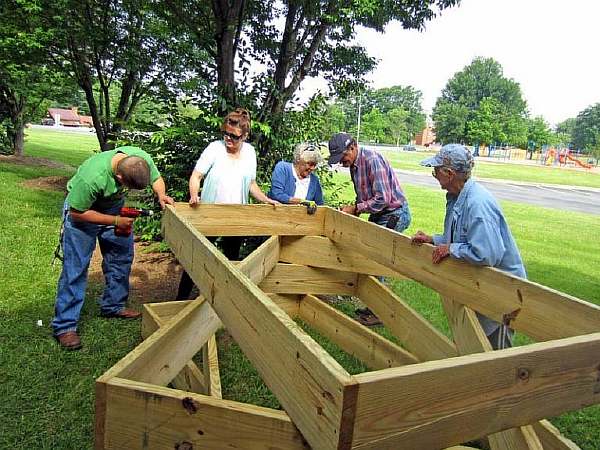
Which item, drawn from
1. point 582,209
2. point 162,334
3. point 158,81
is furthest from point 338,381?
point 582,209

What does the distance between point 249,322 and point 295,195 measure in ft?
10.4

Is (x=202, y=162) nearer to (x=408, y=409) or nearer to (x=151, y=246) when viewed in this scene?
(x=408, y=409)

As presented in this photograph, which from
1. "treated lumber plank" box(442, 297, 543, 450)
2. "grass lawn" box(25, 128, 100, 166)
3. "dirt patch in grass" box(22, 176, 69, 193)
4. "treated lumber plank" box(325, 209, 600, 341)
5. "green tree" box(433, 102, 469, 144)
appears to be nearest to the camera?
"treated lumber plank" box(325, 209, 600, 341)

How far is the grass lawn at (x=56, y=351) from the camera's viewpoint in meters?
3.19

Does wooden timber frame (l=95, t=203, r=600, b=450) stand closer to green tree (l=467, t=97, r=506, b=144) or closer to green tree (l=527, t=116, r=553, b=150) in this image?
green tree (l=467, t=97, r=506, b=144)

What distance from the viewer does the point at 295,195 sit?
4.95 m

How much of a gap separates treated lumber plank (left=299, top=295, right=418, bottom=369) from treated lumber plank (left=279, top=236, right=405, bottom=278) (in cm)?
48

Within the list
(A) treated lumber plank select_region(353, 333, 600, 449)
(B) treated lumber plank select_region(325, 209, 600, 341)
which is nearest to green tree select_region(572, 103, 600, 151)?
(B) treated lumber plank select_region(325, 209, 600, 341)

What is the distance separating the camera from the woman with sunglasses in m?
4.30

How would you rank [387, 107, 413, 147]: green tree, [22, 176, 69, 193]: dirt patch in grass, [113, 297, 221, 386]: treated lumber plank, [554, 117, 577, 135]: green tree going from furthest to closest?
[554, 117, 577, 135]: green tree, [387, 107, 413, 147]: green tree, [22, 176, 69, 193]: dirt patch in grass, [113, 297, 221, 386]: treated lumber plank

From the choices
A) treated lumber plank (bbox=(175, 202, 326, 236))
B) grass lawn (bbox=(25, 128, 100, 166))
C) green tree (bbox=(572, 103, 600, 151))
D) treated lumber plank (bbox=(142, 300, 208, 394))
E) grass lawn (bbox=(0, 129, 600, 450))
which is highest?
green tree (bbox=(572, 103, 600, 151))

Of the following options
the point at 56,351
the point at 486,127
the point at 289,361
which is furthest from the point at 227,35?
the point at 486,127

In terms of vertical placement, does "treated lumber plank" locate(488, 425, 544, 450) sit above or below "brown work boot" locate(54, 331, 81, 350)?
above

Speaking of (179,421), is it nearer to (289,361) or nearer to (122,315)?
(289,361)
